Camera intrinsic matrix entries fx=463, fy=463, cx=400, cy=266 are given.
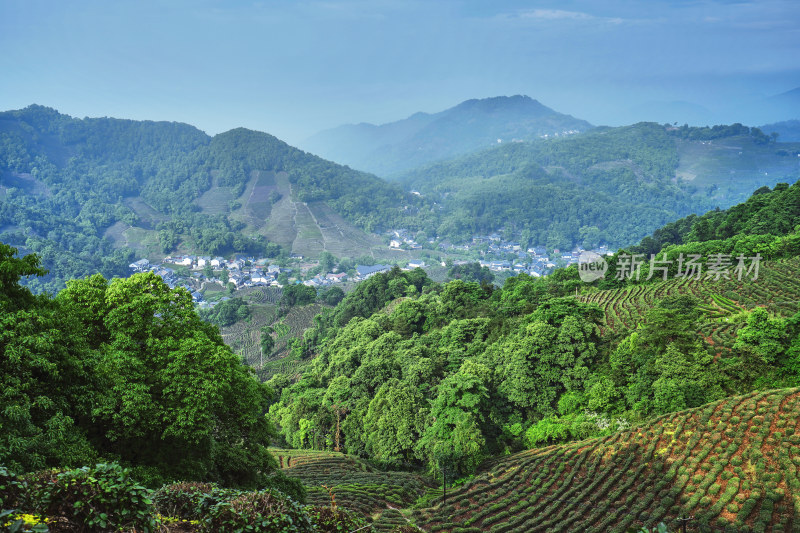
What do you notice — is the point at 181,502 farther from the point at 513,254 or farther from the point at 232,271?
the point at 513,254

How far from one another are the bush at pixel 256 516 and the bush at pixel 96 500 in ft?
2.21

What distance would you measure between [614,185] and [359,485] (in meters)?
155

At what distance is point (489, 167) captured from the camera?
616 feet

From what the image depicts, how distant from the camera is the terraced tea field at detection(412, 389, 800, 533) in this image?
11648 millimetres

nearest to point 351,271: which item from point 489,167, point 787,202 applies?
point 787,202

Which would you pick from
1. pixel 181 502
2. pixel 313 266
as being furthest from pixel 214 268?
pixel 181 502

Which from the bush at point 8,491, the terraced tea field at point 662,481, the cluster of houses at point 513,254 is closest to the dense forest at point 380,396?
the bush at point 8,491

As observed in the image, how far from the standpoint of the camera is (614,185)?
149125mm

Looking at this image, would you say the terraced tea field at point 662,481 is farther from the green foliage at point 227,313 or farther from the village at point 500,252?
the village at point 500,252

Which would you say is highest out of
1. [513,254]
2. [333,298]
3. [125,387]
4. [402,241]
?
[402,241]

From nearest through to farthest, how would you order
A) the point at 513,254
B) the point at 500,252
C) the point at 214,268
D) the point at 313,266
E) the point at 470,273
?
the point at 470,273 < the point at 214,268 < the point at 313,266 < the point at 513,254 < the point at 500,252

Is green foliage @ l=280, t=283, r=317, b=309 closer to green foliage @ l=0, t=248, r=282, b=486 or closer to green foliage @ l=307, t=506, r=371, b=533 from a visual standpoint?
green foliage @ l=0, t=248, r=282, b=486

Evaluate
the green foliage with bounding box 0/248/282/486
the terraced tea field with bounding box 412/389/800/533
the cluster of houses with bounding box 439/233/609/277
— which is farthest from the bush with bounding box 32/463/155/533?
the cluster of houses with bounding box 439/233/609/277

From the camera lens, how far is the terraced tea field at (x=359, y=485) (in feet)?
43.0
